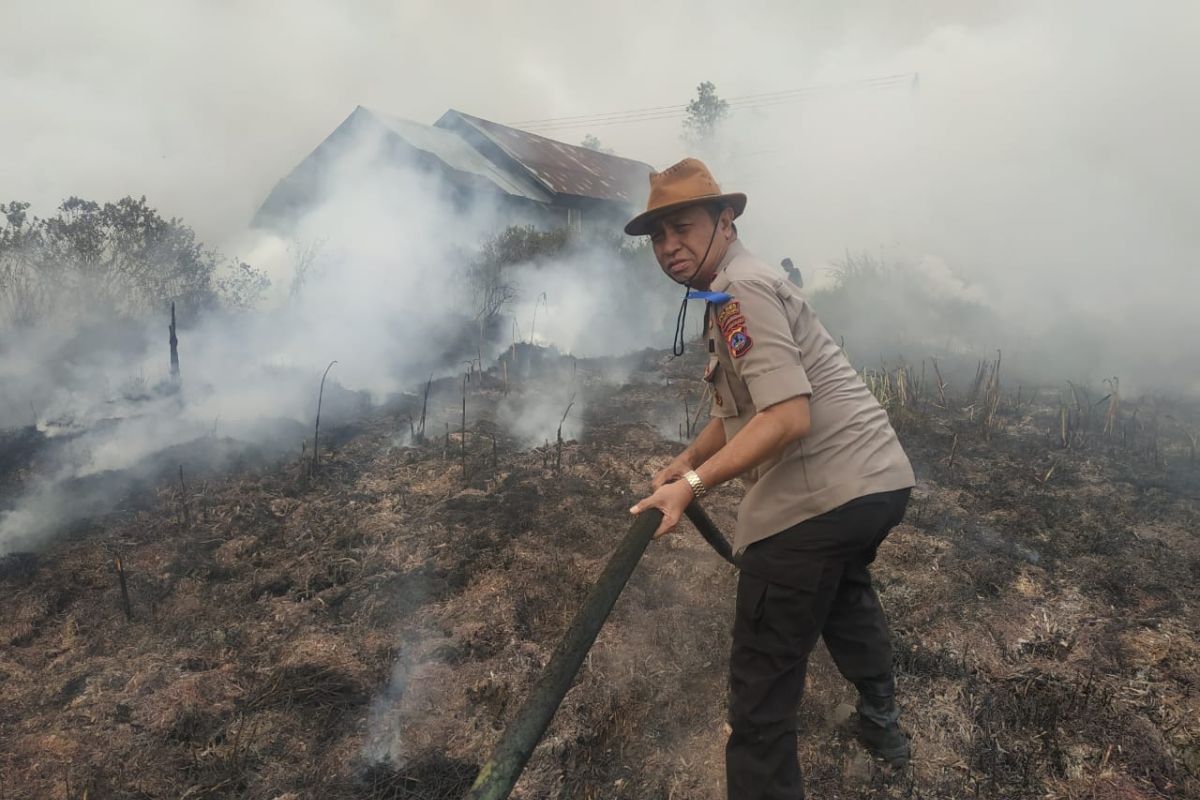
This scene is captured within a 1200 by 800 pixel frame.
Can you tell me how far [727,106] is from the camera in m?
29.8

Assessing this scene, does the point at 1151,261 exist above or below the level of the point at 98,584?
above

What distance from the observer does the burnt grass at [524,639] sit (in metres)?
2.50

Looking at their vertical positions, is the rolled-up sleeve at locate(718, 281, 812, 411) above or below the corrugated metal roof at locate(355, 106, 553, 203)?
below

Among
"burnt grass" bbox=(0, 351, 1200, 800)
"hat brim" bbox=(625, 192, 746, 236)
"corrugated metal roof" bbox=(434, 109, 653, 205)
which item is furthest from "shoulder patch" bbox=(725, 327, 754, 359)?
"corrugated metal roof" bbox=(434, 109, 653, 205)

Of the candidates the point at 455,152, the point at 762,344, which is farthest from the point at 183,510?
the point at 455,152

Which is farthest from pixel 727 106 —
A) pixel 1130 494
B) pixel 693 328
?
pixel 1130 494

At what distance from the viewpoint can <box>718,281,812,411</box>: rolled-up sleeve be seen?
6.09ft

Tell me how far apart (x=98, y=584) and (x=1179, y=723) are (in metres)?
5.70

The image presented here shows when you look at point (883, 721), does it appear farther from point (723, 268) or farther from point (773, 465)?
point (723, 268)

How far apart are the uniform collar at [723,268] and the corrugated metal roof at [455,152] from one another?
49.8 ft

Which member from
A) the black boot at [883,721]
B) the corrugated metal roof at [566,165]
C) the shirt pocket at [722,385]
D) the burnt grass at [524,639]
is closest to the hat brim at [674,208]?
the shirt pocket at [722,385]

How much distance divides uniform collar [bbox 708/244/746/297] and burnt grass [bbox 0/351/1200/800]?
1907mm

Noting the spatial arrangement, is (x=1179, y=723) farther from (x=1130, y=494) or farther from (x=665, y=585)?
(x=1130, y=494)

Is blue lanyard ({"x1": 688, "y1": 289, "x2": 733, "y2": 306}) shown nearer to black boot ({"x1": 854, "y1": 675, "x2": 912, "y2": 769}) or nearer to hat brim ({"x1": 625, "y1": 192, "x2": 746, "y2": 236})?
hat brim ({"x1": 625, "y1": 192, "x2": 746, "y2": 236})
